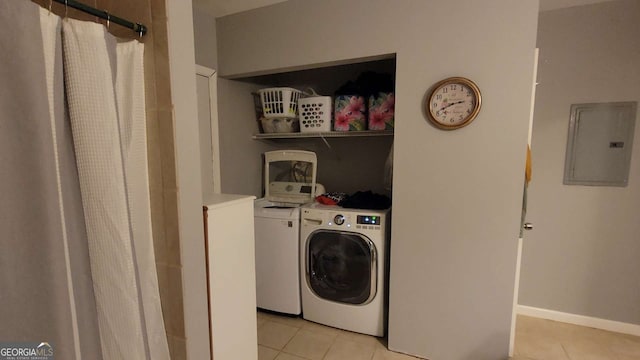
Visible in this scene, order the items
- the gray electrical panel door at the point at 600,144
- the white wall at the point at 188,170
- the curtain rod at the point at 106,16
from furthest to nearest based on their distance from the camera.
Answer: the gray electrical panel door at the point at 600,144
the white wall at the point at 188,170
the curtain rod at the point at 106,16

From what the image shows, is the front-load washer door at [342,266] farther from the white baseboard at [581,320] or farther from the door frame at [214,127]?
the white baseboard at [581,320]

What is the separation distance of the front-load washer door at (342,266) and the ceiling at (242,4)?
1.75 m

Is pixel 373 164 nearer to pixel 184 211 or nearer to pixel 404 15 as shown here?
pixel 404 15

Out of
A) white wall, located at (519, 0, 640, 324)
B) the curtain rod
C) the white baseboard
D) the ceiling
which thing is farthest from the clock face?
the white baseboard

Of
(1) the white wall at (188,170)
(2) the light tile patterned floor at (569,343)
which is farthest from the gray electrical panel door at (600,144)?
(1) the white wall at (188,170)

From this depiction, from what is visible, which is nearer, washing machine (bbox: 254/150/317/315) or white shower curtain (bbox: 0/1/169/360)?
white shower curtain (bbox: 0/1/169/360)

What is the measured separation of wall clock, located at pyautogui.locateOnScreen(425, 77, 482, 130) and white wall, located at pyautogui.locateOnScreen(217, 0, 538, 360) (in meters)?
0.05

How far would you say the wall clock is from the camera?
158 cm

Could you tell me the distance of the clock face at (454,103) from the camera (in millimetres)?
1583

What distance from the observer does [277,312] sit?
2.38 metres

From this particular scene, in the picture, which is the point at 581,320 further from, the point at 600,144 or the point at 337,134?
the point at 337,134

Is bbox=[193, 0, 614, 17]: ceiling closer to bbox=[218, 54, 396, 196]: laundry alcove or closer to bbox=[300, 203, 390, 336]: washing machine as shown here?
bbox=[218, 54, 396, 196]: laundry alcove

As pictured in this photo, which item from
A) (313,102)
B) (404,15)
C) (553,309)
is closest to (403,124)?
(404,15)

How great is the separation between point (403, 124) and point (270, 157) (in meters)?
1.31
